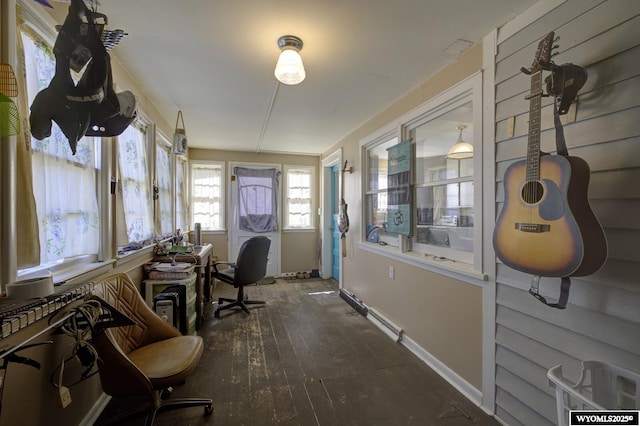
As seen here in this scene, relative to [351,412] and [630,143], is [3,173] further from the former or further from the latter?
[630,143]

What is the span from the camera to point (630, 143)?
1.09 m

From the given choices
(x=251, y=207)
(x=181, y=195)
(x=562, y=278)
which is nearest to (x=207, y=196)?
(x=181, y=195)

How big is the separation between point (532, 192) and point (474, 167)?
59 centimetres

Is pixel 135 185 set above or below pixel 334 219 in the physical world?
above

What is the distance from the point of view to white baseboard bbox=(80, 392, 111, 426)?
5.10ft

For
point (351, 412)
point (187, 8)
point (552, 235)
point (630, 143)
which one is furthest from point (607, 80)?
point (351, 412)

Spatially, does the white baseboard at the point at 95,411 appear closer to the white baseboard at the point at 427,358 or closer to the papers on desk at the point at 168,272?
the papers on desk at the point at 168,272

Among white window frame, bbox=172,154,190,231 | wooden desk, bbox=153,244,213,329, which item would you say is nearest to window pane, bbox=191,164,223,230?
white window frame, bbox=172,154,190,231

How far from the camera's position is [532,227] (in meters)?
1.24

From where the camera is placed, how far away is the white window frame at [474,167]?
1762mm

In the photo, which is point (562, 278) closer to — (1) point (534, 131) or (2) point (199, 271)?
(1) point (534, 131)

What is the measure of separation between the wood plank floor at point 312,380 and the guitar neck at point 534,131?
152cm

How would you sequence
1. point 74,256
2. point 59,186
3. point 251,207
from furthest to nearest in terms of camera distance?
point 251,207, point 74,256, point 59,186

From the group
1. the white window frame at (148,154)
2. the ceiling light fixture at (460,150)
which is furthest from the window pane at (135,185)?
the ceiling light fixture at (460,150)
